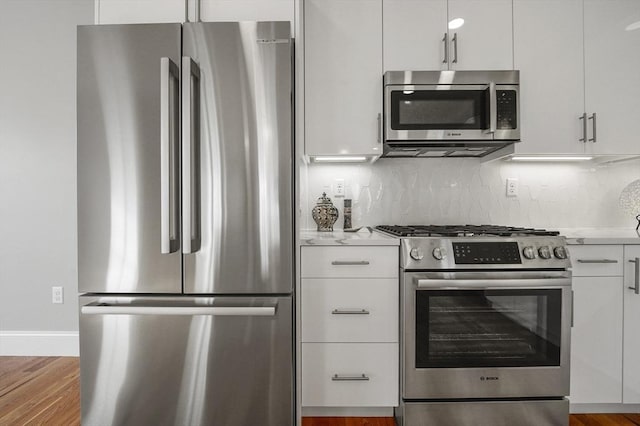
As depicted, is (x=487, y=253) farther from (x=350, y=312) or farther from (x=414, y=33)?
(x=414, y=33)

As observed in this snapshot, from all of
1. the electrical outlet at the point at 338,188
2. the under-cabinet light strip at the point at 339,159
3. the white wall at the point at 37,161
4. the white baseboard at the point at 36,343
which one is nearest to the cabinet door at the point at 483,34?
the under-cabinet light strip at the point at 339,159

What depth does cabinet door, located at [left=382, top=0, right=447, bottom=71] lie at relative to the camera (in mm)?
2068

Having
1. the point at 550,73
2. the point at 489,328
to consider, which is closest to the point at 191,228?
the point at 489,328

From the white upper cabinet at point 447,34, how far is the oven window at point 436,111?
0.19 metres

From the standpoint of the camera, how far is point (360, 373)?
72.8 inches

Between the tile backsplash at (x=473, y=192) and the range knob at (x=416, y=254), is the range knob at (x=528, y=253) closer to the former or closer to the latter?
the range knob at (x=416, y=254)

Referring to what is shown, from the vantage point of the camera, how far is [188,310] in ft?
5.10

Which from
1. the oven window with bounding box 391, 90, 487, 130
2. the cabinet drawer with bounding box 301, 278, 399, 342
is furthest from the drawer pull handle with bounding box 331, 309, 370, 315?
the oven window with bounding box 391, 90, 487, 130

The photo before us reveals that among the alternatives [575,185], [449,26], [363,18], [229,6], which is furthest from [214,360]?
[575,185]

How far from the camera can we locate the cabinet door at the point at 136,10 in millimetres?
1722

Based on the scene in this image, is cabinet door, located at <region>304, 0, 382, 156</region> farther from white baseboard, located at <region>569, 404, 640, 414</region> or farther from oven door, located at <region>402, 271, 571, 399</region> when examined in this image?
white baseboard, located at <region>569, 404, 640, 414</region>

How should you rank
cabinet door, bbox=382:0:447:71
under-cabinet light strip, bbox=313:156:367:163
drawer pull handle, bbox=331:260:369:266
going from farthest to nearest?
1. under-cabinet light strip, bbox=313:156:367:163
2. cabinet door, bbox=382:0:447:71
3. drawer pull handle, bbox=331:260:369:266

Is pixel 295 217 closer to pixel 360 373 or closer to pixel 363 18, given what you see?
pixel 360 373

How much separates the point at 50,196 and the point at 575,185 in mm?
3600
